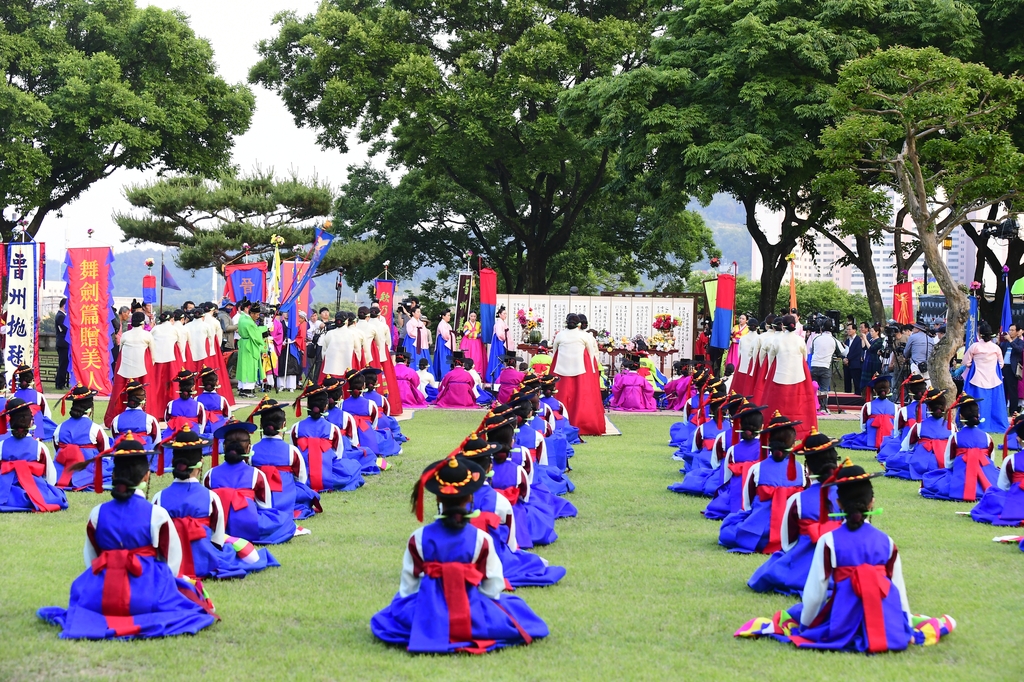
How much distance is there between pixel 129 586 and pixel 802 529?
406cm

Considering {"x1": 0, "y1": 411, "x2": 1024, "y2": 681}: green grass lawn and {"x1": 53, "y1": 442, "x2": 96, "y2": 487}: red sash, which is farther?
{"x1": 53, "y1": 442, "x2": 96, "y2": 487}: red sash

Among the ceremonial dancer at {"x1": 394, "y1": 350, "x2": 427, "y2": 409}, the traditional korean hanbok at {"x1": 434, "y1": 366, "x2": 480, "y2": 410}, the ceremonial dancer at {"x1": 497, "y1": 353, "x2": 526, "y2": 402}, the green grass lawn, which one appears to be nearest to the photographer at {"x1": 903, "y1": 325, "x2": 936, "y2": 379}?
the ceremonial dancer at {"x1": 497, "y1": 353, "x2": 526, "y2": 402}

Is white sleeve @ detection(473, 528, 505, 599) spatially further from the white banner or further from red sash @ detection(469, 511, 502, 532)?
the white banner

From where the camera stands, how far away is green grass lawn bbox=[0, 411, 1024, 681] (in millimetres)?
5371

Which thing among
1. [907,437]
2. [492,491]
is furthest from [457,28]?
[492,491]

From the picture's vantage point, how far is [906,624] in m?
5.76

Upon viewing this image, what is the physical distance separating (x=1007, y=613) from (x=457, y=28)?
85.3 ft

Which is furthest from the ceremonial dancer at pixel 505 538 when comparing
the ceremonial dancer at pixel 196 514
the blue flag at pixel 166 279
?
the blue flag at pixel 166 279

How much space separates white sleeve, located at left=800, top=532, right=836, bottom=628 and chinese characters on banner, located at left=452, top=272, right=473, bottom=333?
66.6 feet

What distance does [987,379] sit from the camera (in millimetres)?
16047

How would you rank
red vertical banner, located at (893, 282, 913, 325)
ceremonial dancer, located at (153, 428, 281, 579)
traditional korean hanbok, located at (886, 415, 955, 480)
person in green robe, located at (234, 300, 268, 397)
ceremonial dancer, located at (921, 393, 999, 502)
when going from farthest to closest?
1. red vertical banner, located at (893, 282, 913, 325)
2. person in green robe, located at (234, 300, 268, 397)
3. traditional korean hanbok, located at (886, 415, 955, 480)
4. ceremonial dancer, located at (921, 393, 999, 502)
5. ceremonial dancer, located at (153, 428, 281, 579)

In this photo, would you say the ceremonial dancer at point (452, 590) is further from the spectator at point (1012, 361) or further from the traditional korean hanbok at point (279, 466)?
the spectator at point (1012, 361)

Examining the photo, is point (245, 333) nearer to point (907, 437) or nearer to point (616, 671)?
point (907, 437)

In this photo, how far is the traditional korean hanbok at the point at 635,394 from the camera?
68.4ft
